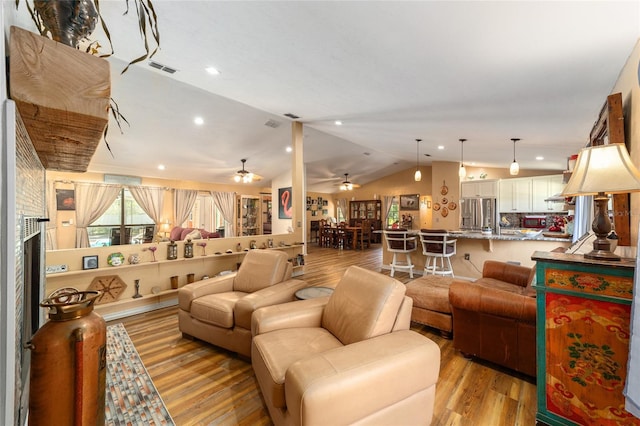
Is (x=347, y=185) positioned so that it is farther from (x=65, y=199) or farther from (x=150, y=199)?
(x=65, y=199)

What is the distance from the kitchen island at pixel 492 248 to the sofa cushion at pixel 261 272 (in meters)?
3.28

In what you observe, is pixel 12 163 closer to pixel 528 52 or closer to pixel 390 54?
pixel 390 54

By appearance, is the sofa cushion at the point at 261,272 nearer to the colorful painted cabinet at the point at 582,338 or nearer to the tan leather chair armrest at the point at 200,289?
the tan leather chair armrest at the point at 200,289

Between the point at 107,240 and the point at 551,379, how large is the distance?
27.0ft

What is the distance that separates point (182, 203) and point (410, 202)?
7.66 meters

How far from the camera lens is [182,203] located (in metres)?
7.62

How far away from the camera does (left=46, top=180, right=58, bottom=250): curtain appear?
5.59 meters

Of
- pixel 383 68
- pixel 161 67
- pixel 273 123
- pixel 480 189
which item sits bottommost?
pixel 480 189

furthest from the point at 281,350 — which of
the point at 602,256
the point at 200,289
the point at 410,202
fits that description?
the point at 410,202

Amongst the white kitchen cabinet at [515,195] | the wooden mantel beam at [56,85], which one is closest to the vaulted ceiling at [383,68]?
the wooden mantel beam at [56,85]

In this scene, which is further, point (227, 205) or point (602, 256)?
point (227, 205)

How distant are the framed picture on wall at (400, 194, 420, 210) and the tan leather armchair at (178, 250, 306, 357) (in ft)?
26.2

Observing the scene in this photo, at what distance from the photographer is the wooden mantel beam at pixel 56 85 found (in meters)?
0.81

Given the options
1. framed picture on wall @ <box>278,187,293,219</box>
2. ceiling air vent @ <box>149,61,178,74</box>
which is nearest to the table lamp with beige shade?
ceiling air vent @ <box>149,61,178,74</box>
